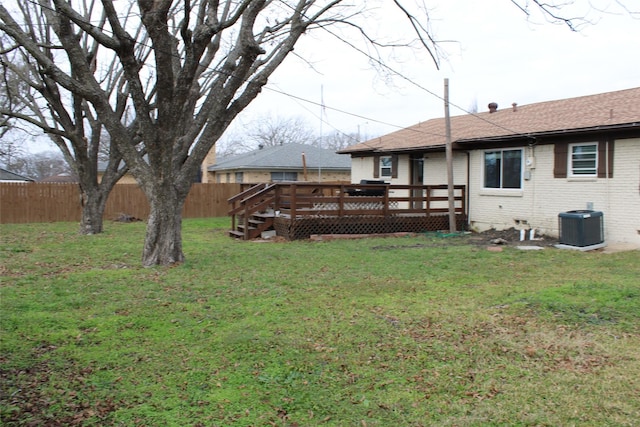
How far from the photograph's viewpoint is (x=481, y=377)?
4.37 meters

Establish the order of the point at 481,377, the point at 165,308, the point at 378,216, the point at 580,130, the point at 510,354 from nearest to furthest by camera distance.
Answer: the point at 481,377
the point at 510,354
the point at 165,308
the point at 580,130
the point at 378,216

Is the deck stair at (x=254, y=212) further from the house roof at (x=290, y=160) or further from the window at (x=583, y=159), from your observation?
the house roof at (x=290, y=160)

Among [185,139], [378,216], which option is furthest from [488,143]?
[185,139]

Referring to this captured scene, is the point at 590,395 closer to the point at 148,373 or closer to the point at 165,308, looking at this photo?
the point at 148,373

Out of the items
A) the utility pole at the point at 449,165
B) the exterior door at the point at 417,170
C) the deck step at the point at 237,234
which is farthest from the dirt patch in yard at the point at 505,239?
the deck step at the point at 237,234

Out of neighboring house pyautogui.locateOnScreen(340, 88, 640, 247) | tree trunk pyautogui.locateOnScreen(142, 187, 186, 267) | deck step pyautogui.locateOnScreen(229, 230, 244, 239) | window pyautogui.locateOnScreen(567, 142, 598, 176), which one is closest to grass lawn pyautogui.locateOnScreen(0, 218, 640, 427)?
tree trunk pyautogui.locateOnScreen(142, 187, 186, 267)

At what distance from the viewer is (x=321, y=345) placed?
5148 millimetres

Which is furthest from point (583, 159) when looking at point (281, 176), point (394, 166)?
point (281, 176)

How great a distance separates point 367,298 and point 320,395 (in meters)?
3.07

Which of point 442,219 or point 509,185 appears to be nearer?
point 509,185

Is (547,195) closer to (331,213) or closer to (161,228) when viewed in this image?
(331,213)

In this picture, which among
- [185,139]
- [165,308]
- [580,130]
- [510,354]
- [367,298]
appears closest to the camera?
[510,354]

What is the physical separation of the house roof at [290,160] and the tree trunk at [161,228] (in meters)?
18.4

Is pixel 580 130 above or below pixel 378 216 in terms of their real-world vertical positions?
above
